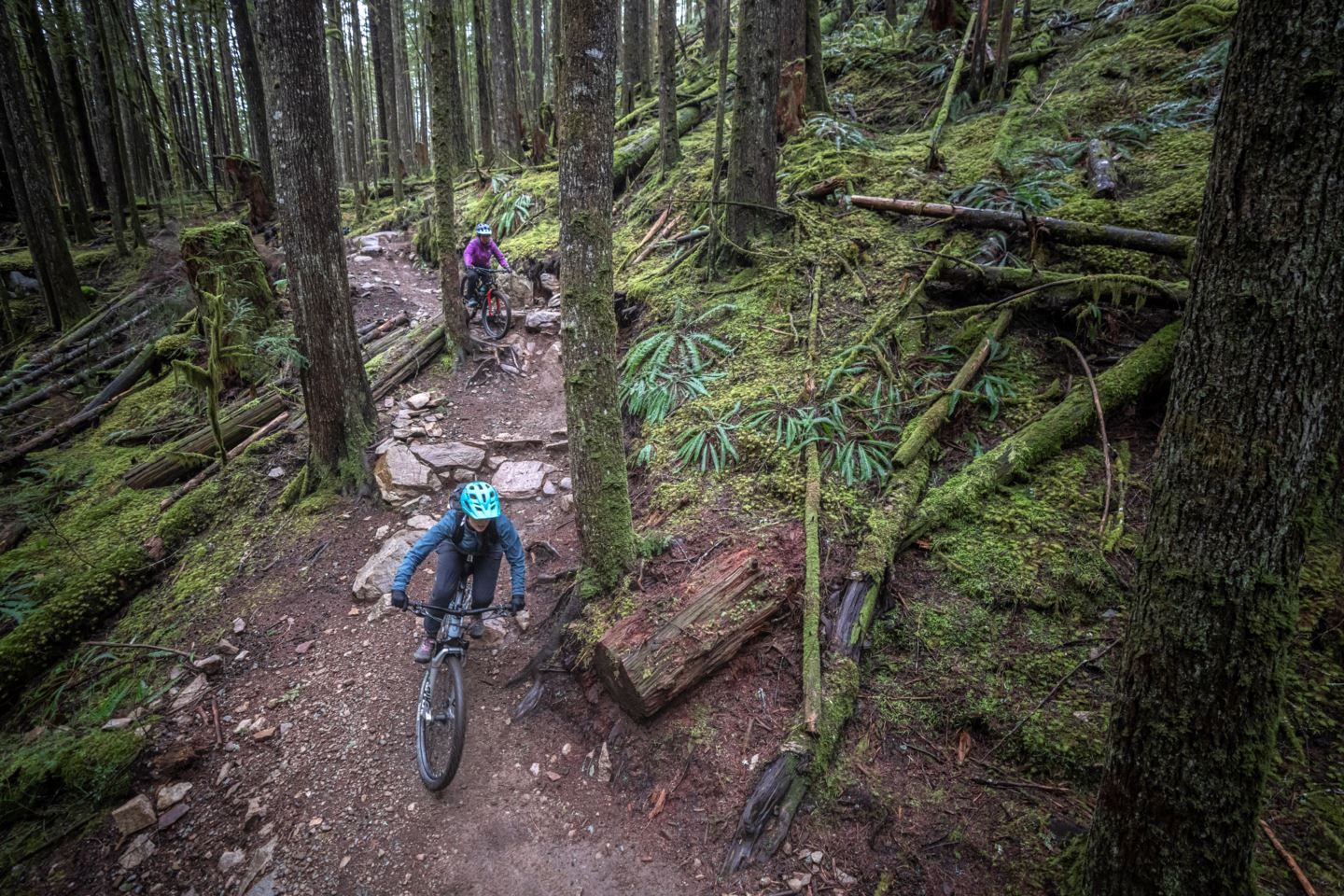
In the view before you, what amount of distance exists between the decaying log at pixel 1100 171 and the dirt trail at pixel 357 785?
24.6ft

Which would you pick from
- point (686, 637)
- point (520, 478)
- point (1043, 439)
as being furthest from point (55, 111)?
point (1043, 439)

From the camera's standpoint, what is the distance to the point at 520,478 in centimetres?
795

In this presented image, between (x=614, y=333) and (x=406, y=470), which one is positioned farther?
(x=406, y=470)

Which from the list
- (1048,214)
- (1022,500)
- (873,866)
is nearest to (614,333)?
(1022,500)

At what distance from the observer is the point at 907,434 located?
5.52 metres

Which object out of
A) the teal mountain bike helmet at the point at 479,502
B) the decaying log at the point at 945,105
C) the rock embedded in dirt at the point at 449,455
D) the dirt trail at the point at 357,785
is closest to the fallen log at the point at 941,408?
the dirt trail at the point at 357,785

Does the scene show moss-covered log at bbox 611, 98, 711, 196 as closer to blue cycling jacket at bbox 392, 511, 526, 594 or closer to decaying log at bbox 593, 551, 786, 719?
blue cycling jacket at bbox 392, 511, 526, 594

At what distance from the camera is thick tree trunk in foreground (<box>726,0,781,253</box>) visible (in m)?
7.43

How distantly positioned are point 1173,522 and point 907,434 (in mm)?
3220

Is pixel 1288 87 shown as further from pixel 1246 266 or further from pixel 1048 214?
pixel 1048 214

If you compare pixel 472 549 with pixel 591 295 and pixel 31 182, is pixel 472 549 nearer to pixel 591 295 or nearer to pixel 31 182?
pixel 591 295

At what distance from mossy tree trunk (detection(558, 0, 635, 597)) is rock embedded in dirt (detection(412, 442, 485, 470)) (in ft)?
11.6

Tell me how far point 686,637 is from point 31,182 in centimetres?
1814

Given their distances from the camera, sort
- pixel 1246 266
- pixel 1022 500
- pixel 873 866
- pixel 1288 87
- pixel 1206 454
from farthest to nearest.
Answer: pixel 1022 500 < pixel 873 866 < pixel 1206 454 < pixel 1246 266 < pixel 1288 87
